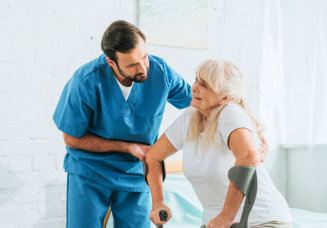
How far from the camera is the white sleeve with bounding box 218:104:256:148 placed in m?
1.10

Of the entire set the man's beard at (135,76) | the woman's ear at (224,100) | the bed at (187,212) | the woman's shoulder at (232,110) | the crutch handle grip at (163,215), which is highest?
the man's beard at (135,76)

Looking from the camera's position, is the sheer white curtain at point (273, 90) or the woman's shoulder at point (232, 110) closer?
the woman's shoulder at point (232, 110)

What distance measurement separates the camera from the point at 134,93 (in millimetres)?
1552

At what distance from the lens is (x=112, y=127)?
59.4 inches

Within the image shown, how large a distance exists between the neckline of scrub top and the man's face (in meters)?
0.08

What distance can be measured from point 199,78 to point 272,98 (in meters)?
1.89

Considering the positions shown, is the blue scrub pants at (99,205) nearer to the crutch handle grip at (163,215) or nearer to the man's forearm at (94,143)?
the man's forearm at (94,143)

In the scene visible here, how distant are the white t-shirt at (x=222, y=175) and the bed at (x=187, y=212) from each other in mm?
834

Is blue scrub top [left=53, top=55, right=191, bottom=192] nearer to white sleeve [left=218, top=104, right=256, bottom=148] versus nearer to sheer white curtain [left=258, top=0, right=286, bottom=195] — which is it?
white sleeve [left=218, top=104, right=256, bottom=148]

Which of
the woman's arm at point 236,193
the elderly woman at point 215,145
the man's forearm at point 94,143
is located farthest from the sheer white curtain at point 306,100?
the woman's arm at point 236,193

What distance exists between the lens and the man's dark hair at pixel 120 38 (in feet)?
4.50

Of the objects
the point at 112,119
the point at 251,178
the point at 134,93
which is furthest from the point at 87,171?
the point at 251,178

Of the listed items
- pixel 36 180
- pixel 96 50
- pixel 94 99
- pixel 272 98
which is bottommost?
pixel 36 180

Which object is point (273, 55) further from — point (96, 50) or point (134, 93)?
point (134, 93)
